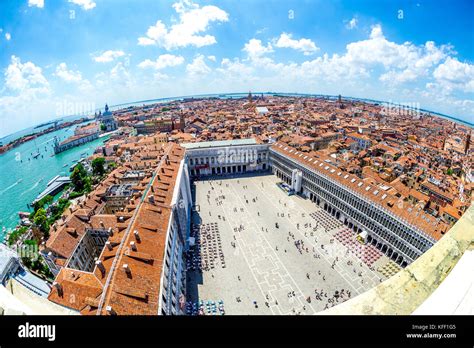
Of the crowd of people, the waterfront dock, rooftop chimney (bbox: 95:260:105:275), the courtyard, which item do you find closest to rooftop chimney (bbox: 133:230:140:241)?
rooftop chimney (bbox: 95:260:105:275)

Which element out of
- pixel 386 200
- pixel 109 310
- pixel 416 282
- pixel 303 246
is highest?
pixel 416 282

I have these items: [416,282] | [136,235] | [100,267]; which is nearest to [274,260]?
[136,235]

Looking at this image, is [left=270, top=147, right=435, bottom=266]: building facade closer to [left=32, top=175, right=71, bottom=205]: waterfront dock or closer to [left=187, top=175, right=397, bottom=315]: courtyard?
[left=187, top=175, right=397, bottom=315]: courtyard

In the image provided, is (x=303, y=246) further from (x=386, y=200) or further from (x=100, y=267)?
(x=100, y=267)

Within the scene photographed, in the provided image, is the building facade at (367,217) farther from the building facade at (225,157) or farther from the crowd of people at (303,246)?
the building facade at (225,157)

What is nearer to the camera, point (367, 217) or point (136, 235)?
point (136, 235)

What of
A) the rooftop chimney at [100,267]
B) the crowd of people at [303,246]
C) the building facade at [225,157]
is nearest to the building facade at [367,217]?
the crowd of people at [303,246]
